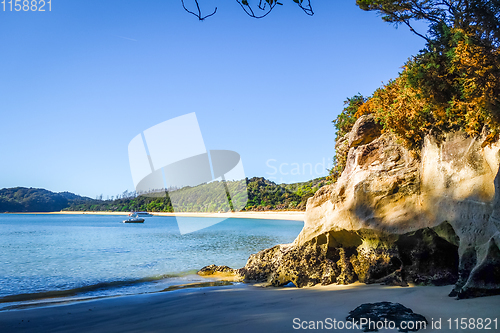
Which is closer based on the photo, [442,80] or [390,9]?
[442,80]

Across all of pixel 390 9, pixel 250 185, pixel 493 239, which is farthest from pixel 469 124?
pixel 250 185

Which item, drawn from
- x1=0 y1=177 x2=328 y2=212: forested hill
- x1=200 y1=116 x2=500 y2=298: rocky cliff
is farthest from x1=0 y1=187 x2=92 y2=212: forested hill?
x1=200 y1=116 x2=500 y2=298: rocky cliff

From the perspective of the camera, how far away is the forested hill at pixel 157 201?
102m

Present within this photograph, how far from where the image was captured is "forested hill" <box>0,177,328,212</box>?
102 metres

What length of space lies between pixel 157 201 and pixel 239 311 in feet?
411

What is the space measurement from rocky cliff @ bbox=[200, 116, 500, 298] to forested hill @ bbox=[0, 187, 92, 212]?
184m

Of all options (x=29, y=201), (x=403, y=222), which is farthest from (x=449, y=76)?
(x=29, y=201)

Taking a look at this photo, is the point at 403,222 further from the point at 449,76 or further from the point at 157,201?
the point at 157,201

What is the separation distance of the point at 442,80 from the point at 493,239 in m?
3.43

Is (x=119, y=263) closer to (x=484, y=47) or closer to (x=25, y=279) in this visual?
(x=25, y=279)

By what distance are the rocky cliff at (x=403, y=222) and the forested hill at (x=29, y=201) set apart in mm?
183826

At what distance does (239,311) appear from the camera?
6879 millimetres

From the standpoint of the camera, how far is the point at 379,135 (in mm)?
11086
